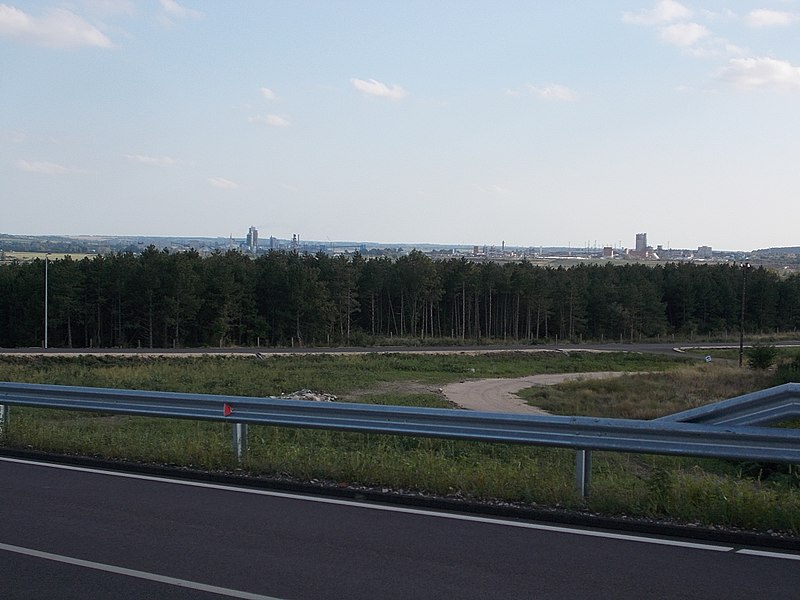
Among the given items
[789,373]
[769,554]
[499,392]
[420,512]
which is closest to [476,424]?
[420,512]

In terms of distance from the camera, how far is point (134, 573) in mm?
6547

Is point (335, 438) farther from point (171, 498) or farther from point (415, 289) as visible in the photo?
point (415, 289)

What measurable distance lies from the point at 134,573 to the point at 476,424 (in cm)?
366

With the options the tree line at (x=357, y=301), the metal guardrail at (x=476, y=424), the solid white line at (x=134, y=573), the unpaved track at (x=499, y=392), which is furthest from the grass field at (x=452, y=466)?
the tree line at (x=357, y=301)

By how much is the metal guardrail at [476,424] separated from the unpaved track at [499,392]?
2011 cm

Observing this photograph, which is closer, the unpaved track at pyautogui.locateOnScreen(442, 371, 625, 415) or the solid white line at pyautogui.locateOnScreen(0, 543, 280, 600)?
the solid white line at pyautogui.locateOnScreen(0, 543, 280, 600)

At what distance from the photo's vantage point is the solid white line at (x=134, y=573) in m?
6.08

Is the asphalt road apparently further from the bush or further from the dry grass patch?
the bush

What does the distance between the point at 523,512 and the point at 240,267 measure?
3194 inches

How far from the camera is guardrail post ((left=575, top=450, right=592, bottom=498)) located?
8420 mm

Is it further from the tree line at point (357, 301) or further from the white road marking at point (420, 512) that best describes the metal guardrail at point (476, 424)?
the tree line at point (357, 301)

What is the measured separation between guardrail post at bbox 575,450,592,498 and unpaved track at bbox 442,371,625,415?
70.6 feet

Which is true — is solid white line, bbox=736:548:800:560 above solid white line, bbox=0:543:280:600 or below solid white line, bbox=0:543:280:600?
above

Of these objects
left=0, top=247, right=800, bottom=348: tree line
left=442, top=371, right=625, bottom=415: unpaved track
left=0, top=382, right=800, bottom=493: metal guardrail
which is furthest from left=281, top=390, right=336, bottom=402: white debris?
left=0, top=247, right=800, bottom=348: tree line
